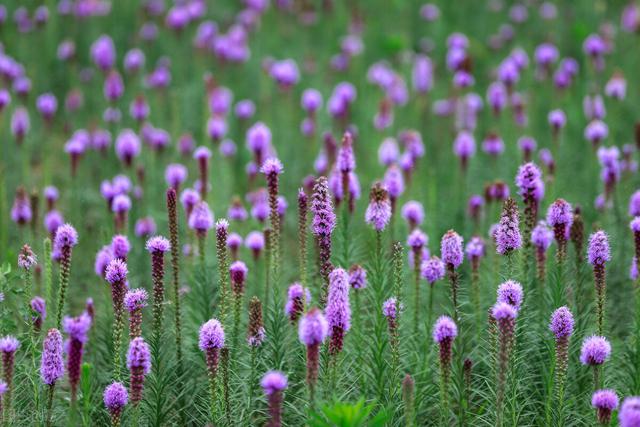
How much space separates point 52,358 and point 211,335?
53cm

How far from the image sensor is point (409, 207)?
471cm

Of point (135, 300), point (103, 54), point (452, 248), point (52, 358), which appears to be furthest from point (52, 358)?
point (103, 54)

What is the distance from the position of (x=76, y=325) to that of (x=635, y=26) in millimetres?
7088

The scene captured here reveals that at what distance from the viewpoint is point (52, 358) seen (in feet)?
9.32

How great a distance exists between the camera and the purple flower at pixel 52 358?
2.80m

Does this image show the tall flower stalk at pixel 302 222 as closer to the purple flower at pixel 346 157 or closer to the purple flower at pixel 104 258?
the purple flower at pixel 346 157

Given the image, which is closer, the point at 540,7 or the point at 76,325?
the point at 76,325

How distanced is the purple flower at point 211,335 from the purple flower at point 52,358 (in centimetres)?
47

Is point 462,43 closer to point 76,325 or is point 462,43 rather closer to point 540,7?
point 540,7

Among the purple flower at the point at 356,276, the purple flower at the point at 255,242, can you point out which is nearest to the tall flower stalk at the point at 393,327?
the purple flower at the point at 356,276

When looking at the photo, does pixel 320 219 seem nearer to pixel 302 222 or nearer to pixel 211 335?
pixel 302 222

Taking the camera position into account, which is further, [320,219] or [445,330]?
[320,219]

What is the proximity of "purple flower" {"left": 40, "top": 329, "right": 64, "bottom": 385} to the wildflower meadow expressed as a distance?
0.04 ft

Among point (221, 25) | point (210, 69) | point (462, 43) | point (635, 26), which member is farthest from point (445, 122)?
point (221, 25)
